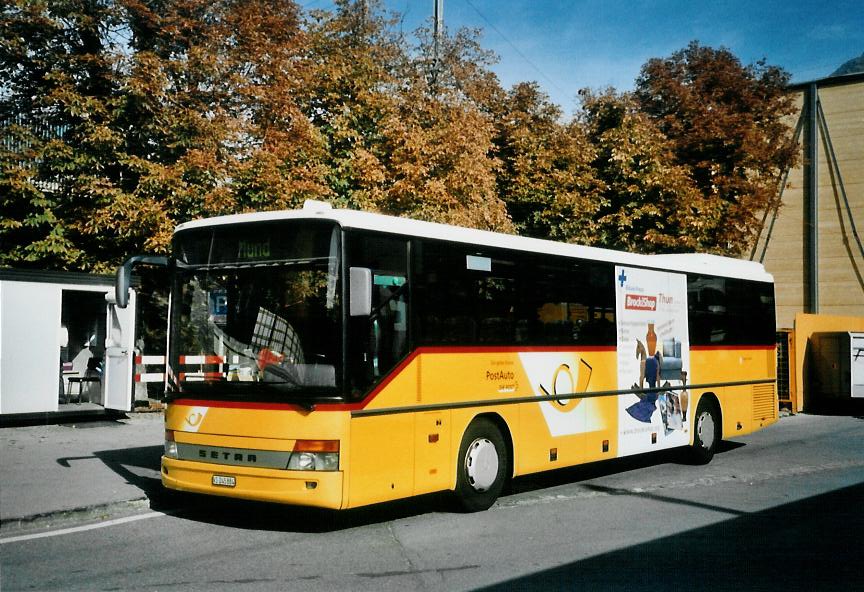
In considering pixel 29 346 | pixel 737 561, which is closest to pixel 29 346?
pixel 29 346

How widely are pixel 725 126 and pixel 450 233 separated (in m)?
27.2

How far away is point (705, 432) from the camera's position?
14578 millimetres

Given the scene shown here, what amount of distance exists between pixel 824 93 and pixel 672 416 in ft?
113

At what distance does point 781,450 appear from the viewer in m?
16.3

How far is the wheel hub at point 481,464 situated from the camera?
9711 mm

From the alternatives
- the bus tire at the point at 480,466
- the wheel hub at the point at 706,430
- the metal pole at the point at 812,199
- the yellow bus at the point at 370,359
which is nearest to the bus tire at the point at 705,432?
the wheel hub at the point at 706,430

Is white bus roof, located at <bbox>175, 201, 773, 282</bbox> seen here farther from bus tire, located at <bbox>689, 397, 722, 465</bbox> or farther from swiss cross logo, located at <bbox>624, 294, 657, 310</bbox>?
bus tire, located at <bbox>689, 397, 722, 465</bbox>

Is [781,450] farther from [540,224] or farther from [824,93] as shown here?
[824,93]

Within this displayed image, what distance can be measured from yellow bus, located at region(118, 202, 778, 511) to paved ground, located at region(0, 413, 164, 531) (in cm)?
130

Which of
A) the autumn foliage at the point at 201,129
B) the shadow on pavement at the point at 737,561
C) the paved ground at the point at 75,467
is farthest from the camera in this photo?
the autumn foliage at the point at 201,129

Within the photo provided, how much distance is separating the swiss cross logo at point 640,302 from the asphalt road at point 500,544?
249 cm

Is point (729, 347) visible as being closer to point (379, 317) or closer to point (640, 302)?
point (640, 302)

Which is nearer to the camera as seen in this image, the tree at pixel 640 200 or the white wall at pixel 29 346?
the white wall at pixel 29 346

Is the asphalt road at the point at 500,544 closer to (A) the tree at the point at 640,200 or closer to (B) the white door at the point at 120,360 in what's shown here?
(B) the white door at the point at 120,360
